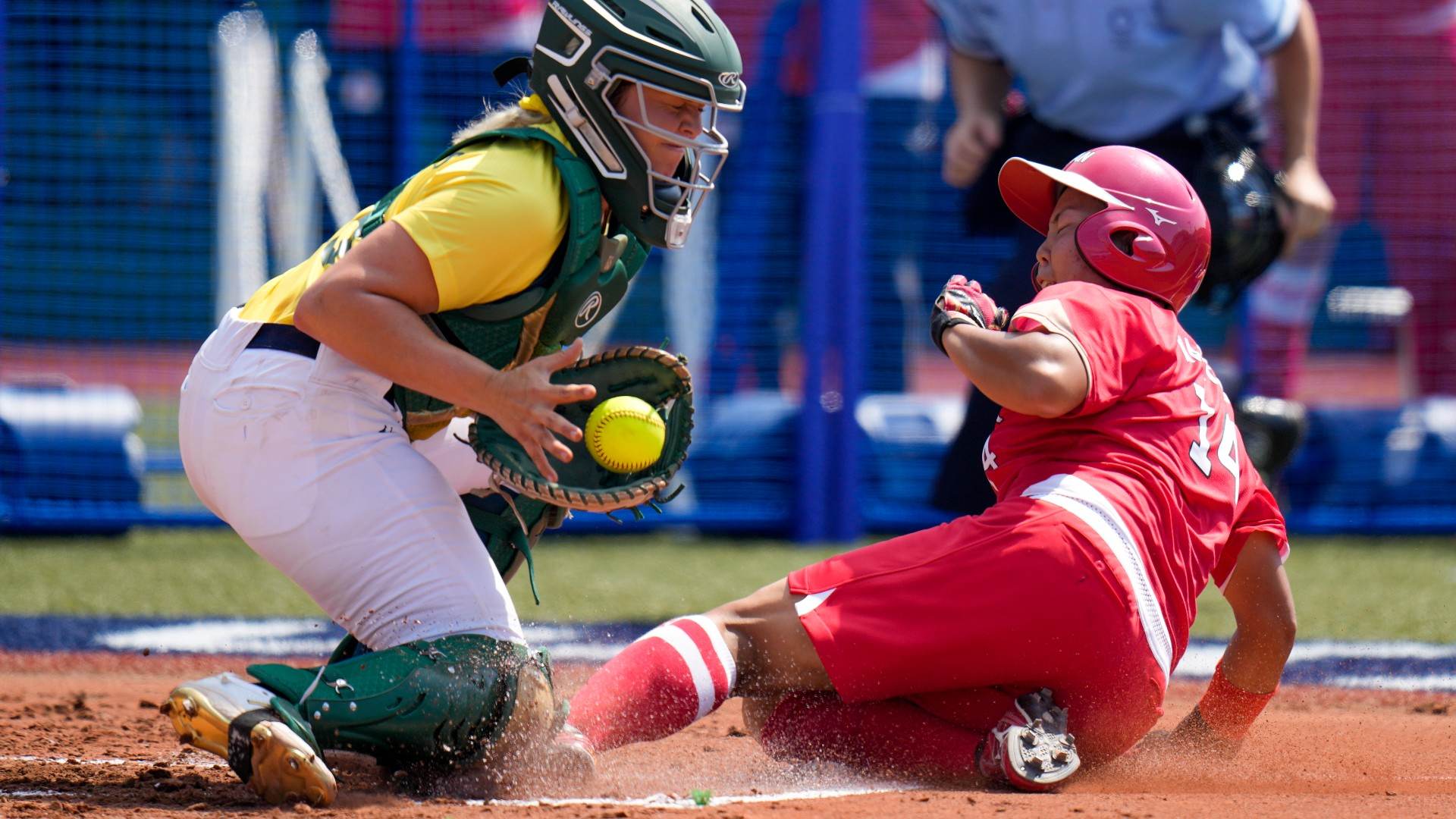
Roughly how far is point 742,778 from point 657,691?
32 centimetres

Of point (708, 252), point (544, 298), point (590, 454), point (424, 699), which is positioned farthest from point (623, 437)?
point (708, 252)

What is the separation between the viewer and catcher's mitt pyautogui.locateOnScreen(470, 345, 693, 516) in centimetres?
305

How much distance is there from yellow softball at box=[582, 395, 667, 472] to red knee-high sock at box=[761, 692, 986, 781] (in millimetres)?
615

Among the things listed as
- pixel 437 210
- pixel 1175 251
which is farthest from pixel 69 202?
pixel 1175 251

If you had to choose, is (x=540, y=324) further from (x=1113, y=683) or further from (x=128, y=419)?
(x=128, y=419)

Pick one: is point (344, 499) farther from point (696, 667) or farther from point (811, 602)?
point (811, 602)

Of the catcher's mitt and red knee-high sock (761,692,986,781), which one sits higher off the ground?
the catcher's mitt

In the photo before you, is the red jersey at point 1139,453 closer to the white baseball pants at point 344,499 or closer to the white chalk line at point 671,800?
the white chalk line at point 671,800

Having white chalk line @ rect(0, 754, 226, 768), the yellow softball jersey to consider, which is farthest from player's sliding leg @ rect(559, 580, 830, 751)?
white chalk line @ rect(0, 754, 226, 768)

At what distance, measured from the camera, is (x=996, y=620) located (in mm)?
3117

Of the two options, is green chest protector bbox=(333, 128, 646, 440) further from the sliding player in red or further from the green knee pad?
the sliding player in red

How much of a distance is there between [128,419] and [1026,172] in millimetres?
5208

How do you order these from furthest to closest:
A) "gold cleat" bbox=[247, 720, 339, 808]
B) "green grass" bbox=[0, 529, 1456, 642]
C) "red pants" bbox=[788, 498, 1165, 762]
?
1. "green grass" bbox=[0, 529, 1456, 642]
2. "red pants" bbox=[788, 498, 1165, 762]
3. "gold cleat" bbox=[247, 720, 339, 808]

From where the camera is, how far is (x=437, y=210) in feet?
10.00
